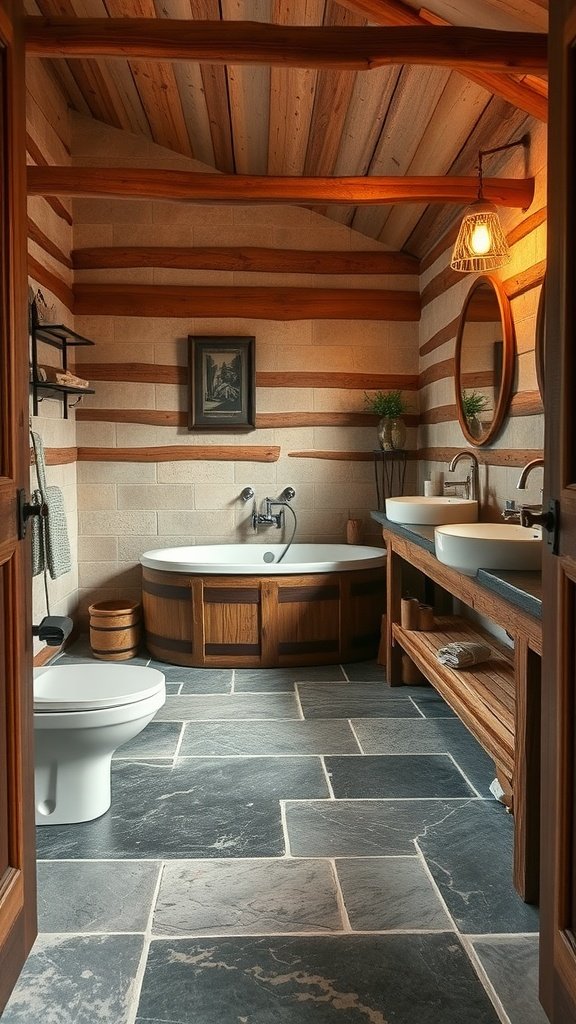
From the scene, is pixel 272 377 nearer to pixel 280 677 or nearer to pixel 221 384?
pixel 221 384

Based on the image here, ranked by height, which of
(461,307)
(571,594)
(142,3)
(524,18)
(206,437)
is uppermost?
(142,3)

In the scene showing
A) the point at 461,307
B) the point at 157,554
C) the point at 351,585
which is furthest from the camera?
the point at 157,554

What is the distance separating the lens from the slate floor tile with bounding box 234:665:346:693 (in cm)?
457

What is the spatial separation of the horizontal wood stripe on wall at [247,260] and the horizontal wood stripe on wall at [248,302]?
0.15 meters

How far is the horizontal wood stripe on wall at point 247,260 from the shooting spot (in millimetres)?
5793

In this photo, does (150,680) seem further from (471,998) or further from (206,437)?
(206,437)

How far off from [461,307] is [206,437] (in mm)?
2033

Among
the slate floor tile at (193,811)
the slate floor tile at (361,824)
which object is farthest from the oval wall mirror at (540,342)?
the slate floor tile at (193,811)

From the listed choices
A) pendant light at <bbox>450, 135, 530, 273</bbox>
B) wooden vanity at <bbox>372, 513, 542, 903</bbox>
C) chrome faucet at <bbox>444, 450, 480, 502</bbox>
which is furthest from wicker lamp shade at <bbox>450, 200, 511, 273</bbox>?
wooden vanity at <bbox>372, 513, 542, 903</bbox>

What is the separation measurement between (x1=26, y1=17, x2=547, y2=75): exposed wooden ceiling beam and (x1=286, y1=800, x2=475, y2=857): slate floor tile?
8.17 feet

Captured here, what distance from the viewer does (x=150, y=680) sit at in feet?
9.89

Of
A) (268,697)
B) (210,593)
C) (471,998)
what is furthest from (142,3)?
(471,998)

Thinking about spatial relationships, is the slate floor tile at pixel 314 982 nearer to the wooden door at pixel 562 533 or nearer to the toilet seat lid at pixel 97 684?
the wooden door at pixel 562 533

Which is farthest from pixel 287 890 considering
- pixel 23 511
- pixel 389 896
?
pixel 23 511
